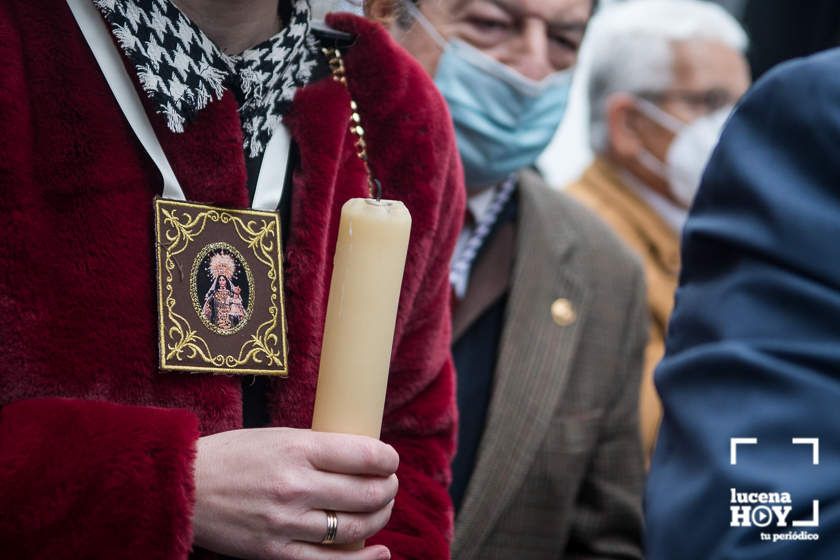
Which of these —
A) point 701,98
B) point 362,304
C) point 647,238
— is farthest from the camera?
point 701,98

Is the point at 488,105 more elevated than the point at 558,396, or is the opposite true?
the point at 488,105

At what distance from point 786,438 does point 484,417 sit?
1069mm

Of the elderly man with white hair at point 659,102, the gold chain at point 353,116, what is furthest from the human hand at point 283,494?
the elderly man with white hair at point 659,102

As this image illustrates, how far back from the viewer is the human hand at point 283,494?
3.52 feet

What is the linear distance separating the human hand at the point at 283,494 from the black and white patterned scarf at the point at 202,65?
0.34m

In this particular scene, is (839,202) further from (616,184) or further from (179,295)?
(616,184)

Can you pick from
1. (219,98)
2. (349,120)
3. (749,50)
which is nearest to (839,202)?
(349,120)

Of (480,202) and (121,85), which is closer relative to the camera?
(121,85)

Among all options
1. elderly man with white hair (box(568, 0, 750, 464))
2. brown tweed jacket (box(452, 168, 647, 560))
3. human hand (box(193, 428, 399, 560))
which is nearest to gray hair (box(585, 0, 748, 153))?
elderly man with white hair (box(568, 0, 750, 464))

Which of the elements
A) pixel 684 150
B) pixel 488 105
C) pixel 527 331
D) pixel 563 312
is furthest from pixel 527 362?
pixel 684 150

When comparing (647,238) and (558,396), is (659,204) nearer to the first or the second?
(647,238)

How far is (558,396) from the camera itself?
2354mm

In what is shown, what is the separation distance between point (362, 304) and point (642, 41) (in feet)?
9.38

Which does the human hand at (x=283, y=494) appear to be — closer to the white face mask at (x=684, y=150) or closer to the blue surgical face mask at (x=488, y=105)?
the blue surgical face mask at (x=488, y=105)
